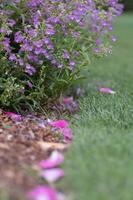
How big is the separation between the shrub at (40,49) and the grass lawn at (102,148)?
1.09 feet

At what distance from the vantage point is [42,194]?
2170 millimetres

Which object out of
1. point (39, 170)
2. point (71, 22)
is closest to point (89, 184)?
point (39, 170)

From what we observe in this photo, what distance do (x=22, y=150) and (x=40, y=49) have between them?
1191 millimetres

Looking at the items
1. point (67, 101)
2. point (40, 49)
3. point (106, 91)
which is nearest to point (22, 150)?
point (40, 49)

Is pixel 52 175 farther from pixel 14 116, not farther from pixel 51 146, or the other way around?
pixel 14 116

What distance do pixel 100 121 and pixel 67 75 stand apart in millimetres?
627

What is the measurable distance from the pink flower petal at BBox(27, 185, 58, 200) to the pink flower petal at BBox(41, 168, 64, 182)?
0.35ft

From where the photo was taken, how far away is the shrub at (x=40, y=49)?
11.9 feet

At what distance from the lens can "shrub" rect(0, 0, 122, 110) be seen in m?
3.64

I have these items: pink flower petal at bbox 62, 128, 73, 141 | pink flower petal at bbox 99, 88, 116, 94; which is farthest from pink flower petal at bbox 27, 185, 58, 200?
pink flower petal at bbox 99, 88, 116, 94

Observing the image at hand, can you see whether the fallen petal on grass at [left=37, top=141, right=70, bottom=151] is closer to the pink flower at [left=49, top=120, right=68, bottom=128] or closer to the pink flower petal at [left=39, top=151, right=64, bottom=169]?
the pink flower petal at [left=39, top=151, right=64, bottom=169]

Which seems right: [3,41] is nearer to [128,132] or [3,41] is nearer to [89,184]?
[128,132]

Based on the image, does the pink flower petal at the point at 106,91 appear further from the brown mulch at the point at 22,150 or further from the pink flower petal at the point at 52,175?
the pink flower petal at the point at 52,175

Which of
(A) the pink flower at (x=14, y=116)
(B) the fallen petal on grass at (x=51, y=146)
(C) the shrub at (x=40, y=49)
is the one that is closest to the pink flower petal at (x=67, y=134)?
(B) the fallen petal on grass at (x=51, y=146)
